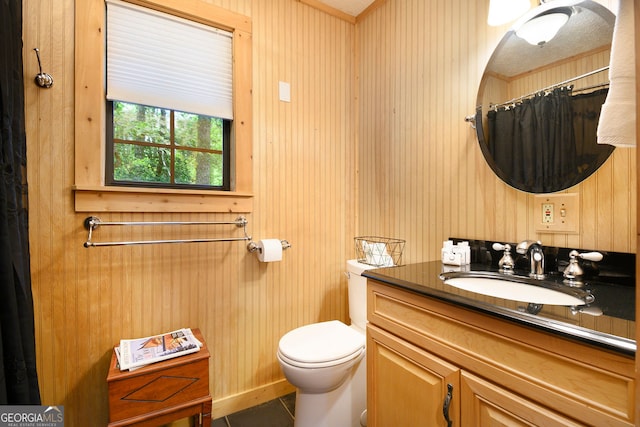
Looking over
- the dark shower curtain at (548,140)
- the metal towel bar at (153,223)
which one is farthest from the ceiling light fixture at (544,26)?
the metal towel bar at (153,223)

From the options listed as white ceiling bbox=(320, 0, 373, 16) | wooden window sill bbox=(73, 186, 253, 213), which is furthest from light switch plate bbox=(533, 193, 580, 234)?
white ceiling bbox=(320, 0, 373, 16)

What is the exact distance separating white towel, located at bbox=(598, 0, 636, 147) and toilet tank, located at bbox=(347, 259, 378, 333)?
117 cm

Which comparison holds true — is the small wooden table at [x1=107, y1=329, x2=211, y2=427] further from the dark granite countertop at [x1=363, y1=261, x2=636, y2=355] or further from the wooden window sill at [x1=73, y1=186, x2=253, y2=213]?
the dark granite countertop at [x1=363, y1=261, x2=636, y2=355]

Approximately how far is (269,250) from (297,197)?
42 cm

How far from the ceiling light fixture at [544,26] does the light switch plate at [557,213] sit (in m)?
0.63

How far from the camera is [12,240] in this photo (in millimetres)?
795

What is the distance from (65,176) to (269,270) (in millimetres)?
1104

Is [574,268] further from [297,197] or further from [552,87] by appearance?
[297,197]

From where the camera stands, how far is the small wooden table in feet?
3.79

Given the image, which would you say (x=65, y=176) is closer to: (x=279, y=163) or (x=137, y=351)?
(x=137, y=351)

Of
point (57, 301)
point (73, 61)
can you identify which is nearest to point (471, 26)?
point (73, 61)

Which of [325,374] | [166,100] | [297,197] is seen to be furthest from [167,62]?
[325,374]

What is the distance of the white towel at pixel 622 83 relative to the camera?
0.58 meters

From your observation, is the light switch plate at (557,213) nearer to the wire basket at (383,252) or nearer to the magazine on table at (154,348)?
the wire basket at (383,252)
